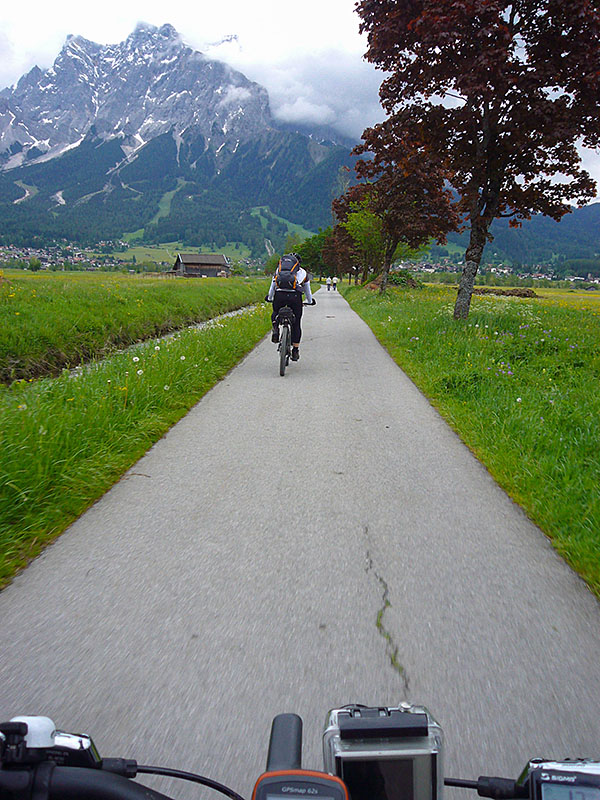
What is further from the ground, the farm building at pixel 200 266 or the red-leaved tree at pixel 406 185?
the red-leaved tree at pixel 406 185

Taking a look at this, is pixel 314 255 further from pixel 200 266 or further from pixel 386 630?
pixel 386 630

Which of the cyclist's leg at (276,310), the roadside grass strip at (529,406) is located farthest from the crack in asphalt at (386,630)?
the cyclist's leg at (276,310)

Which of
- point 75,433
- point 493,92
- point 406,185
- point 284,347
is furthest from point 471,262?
point 75,433

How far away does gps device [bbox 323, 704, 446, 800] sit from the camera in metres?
1.16

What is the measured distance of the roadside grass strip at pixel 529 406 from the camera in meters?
3.75

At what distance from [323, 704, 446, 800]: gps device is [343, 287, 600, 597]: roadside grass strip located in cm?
225

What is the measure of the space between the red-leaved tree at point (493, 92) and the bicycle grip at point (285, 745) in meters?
11.4

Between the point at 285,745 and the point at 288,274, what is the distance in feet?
28.3

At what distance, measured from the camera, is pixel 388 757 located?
1.16 m

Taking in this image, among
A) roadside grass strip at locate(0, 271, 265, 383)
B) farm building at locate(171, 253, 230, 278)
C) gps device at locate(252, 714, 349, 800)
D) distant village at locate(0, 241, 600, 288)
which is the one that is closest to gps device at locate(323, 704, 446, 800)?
gps device at locate(252, 714, 349, 800)

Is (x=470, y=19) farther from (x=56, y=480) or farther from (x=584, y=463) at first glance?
(x=56, y=480)

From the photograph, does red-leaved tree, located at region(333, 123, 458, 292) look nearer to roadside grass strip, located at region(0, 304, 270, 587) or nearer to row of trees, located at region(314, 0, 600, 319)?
row of trees, located at region(314, 0, 600, 319)

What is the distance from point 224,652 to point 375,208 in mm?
25034

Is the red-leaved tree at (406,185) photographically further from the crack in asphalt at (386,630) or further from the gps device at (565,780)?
the gps device at (565,780)
